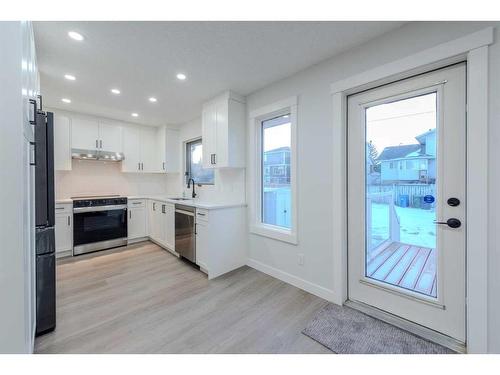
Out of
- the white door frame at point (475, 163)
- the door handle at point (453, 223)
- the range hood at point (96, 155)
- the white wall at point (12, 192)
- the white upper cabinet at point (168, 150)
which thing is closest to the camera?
the white wall at point (12, 192)

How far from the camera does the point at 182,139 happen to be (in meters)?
4.69

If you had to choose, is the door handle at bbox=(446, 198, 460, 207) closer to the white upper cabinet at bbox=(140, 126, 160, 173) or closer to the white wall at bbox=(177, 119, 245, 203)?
the white wall at bbox=(177, 119, 245, 203)

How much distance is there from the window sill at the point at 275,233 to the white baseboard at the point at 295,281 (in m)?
0.41

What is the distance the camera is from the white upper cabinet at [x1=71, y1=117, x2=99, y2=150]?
3.81 meters

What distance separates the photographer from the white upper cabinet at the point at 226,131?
9.80 feet

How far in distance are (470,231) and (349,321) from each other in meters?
1.16

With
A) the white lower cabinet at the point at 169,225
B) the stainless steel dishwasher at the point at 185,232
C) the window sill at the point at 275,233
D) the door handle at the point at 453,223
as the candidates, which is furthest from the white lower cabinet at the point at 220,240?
the door handle at the point at 453,223

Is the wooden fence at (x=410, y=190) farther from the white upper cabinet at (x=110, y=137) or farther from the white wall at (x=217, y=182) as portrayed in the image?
the white upper cabinet at (x=110, y=137)

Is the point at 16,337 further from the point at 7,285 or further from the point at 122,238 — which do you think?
the point at 122,238

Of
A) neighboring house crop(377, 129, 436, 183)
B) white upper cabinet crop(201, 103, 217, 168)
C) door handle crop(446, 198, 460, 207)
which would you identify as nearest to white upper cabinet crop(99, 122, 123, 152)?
white upper cabinet crop(201, 103, 217, 168)

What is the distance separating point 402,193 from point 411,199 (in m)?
0.08

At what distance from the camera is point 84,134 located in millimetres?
3904

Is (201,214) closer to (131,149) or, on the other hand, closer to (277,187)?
(277,187)
